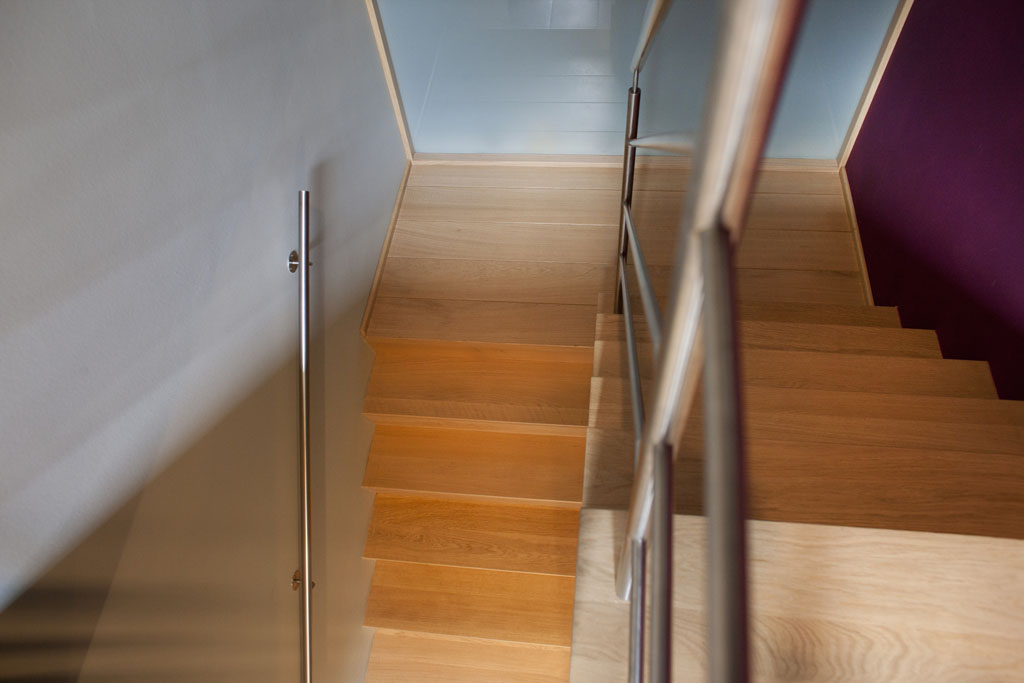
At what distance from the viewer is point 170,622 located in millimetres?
1401

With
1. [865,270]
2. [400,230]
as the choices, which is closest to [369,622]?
[400,230]

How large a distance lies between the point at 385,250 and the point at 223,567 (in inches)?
57.5

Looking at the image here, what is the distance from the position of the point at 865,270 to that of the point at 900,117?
558 millimetres

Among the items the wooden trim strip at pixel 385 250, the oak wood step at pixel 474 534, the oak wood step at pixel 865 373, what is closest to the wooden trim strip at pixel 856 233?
the oak wood step at pixel 865 373

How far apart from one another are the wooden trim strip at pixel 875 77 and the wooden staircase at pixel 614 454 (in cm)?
14

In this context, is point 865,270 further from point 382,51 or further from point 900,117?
point 382,51

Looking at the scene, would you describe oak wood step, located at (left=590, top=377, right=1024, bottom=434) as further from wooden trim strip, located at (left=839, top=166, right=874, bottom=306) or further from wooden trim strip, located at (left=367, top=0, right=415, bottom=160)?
wooden trim strip, located at (left=367, top=0, right=415, bottom=160)

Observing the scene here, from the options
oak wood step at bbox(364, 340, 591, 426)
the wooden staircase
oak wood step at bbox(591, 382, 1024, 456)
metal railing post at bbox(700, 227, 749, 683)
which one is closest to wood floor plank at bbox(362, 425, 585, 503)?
the wooden staircase

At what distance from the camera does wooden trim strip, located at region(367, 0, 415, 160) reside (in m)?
2.53

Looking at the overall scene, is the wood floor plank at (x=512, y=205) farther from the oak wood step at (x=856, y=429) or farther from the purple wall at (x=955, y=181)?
the oak wood step at (x=856, y=429)

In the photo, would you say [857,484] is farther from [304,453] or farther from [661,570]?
[304,453]

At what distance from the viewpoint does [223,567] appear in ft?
5.14

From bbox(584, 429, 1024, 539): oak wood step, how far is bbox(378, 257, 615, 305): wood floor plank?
1.36 meters

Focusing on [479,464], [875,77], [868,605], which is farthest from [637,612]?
[875,77]
